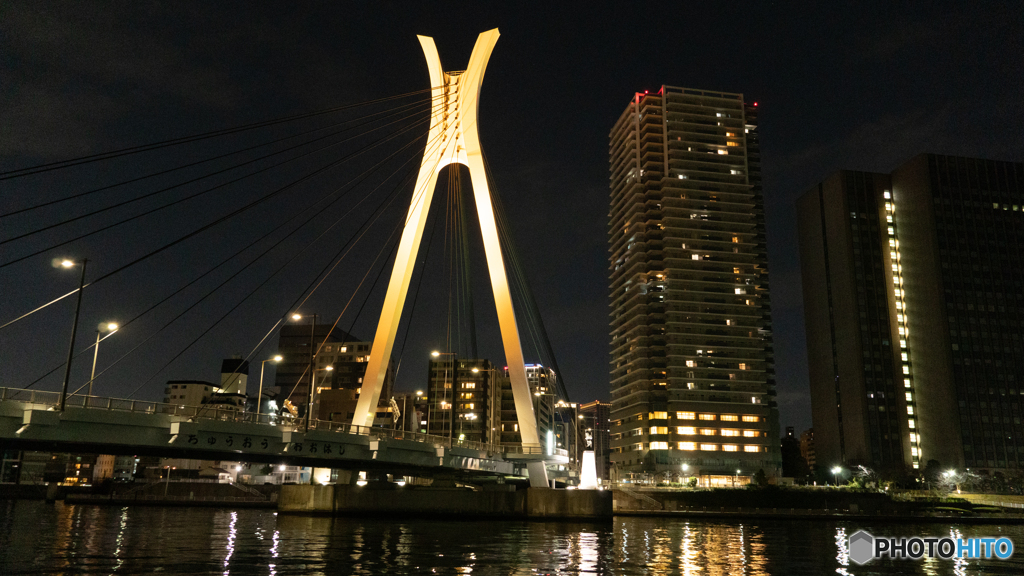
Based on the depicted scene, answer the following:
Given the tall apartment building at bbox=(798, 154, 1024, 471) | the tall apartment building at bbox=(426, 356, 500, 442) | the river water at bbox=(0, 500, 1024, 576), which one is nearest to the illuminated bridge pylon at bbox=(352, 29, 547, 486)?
the river water at bbox=(0, 500, 1024, 576)

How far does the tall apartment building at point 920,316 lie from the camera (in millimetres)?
134250

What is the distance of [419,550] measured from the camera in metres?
34.7

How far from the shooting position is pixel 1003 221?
476 feet

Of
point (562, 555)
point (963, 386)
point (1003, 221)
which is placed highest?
point (1003, 221)

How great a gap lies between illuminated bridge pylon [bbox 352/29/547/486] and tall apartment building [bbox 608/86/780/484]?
9456 centimetres

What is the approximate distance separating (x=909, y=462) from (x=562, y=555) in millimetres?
122454

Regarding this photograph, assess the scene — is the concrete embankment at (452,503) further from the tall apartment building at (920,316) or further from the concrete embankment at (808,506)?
the tall apartment building at (920,316)

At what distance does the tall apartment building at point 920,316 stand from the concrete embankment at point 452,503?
96450 millimetres

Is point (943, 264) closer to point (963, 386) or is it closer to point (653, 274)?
point (963, 386)

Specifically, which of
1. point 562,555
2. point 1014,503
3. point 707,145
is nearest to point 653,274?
point 707,145

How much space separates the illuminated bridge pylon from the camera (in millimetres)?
47594

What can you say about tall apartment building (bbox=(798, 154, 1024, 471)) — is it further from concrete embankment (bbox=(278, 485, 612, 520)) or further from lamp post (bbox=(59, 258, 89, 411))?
lamp post (bbox=(59, 258, 89, 411))

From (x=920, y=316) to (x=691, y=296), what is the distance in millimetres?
40809

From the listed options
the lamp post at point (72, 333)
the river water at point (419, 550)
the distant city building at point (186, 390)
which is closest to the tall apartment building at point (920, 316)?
the river water at point (419, 550)
